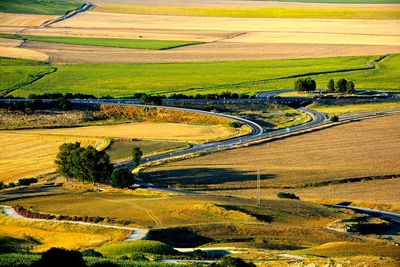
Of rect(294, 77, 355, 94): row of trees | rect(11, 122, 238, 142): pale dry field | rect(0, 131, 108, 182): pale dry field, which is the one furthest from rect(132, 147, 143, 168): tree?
rect(294, 77, 355, 94): row of trees

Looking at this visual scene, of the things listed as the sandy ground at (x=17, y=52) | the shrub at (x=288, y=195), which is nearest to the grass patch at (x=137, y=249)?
the shrub at (x=288, y=195)

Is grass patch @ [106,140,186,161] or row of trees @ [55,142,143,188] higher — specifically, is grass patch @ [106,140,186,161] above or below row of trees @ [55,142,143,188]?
below

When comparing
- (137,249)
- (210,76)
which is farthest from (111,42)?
(137,249)

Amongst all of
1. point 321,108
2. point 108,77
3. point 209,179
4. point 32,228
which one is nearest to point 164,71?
point 108,77

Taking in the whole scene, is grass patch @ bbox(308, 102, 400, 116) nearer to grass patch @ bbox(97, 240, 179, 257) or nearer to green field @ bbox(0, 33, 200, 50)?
green field @ bbox(0, 33, 200, 50)

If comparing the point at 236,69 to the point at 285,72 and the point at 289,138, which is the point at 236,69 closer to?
the point at 285,72
